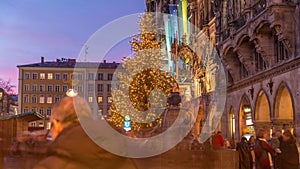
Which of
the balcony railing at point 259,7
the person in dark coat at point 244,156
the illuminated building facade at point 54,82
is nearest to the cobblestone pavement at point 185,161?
the person in dark coat at point 244,156

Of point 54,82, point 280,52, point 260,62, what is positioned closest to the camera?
point 280,52

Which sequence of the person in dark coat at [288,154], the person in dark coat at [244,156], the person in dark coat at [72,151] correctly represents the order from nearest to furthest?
the person in dark coat at [72,151] < the person in dark coat at [288,154] < the person in dark coat at [244,156]

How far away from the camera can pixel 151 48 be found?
125 feet

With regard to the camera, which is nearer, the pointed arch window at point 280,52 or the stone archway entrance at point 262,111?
the pointed arch window at point 280,52

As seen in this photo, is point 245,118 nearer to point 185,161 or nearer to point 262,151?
point 185,161

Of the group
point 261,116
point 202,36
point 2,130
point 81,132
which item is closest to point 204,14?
point 202,36

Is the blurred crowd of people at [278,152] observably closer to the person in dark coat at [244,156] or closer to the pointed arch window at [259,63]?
the person in dark coat at [244,156]

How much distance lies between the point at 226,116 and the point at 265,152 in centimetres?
2431

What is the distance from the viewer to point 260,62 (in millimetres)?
29750

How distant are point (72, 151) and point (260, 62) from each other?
27.3m

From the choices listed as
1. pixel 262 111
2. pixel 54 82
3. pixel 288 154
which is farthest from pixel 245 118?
pixel 54 82

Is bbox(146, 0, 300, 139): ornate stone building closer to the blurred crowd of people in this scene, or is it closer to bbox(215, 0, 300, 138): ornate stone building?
bbox(215, 0, 300, 138): ornate stone building

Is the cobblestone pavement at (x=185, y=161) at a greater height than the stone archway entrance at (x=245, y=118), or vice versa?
the stone archway entrance at (x=245, y=118)

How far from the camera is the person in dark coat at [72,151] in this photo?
341 centimetres
